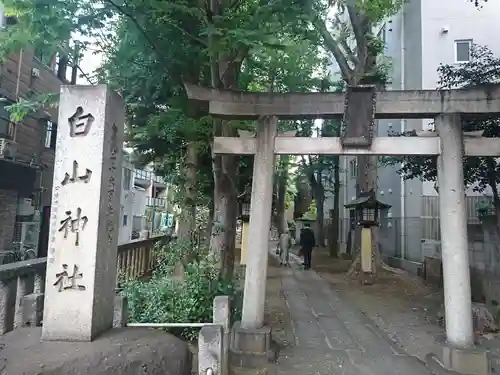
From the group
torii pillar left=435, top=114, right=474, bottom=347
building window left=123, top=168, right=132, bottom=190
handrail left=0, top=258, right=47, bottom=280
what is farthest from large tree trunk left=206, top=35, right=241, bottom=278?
building window left=123, top=168, right=132, bottom=190

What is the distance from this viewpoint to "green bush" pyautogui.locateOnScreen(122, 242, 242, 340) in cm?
763

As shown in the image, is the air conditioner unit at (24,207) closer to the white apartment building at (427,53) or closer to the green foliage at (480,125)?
the green foliage at (480,125)

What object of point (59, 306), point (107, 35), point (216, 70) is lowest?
point (59, 306)

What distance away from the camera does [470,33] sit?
18797mm

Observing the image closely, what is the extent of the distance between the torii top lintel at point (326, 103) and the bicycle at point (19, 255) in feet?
38.6

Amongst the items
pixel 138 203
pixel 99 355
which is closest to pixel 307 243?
pixel 99 355

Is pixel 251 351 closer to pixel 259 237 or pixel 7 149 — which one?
pixel 259 237

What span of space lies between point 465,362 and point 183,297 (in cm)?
491

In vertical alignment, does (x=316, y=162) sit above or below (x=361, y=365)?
above

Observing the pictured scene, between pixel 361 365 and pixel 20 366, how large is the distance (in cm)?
522

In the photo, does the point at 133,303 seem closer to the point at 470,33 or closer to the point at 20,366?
the point at 20,366

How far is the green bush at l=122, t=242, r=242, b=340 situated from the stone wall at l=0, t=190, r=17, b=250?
10599mm

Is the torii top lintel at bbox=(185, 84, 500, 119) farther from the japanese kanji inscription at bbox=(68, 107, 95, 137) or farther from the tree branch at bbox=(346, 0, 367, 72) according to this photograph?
the tree branch at bbox=(346, 0, 367, 72)

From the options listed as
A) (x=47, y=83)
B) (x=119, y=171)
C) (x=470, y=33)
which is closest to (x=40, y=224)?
(x=47, y=83)
